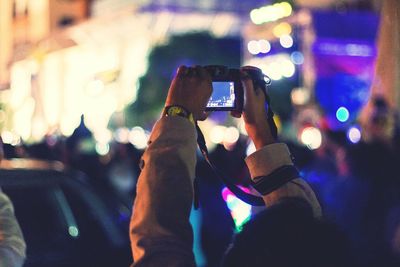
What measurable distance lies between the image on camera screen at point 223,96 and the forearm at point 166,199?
0.74 ft

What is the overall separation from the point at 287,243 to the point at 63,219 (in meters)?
3.49

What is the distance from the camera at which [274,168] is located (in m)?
2.17

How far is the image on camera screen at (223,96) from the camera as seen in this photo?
7.06ft

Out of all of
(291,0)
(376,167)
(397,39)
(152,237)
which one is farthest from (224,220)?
(291,0)

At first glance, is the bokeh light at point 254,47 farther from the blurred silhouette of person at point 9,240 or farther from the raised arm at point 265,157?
the raised arm at point 265,157

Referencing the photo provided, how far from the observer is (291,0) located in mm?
26609

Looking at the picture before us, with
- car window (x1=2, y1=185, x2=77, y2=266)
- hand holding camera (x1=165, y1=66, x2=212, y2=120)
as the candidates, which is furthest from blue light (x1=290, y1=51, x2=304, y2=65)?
hand holding camera (x1=165, y1=66, x2=212, y2=120)

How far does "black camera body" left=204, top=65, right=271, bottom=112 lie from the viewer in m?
2.14

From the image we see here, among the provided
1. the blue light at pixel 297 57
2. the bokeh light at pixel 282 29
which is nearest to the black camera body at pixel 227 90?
the blue light at pixel 297 57

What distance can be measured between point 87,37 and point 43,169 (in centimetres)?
5152

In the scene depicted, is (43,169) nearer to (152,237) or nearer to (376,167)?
(376,167)

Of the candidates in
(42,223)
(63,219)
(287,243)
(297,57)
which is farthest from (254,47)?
(287,243)

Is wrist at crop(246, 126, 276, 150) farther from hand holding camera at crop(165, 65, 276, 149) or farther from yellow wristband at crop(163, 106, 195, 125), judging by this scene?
yellow wristband at crop(163, 106, 195, 125)

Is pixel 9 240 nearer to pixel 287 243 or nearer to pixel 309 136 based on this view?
pixel 287 243
